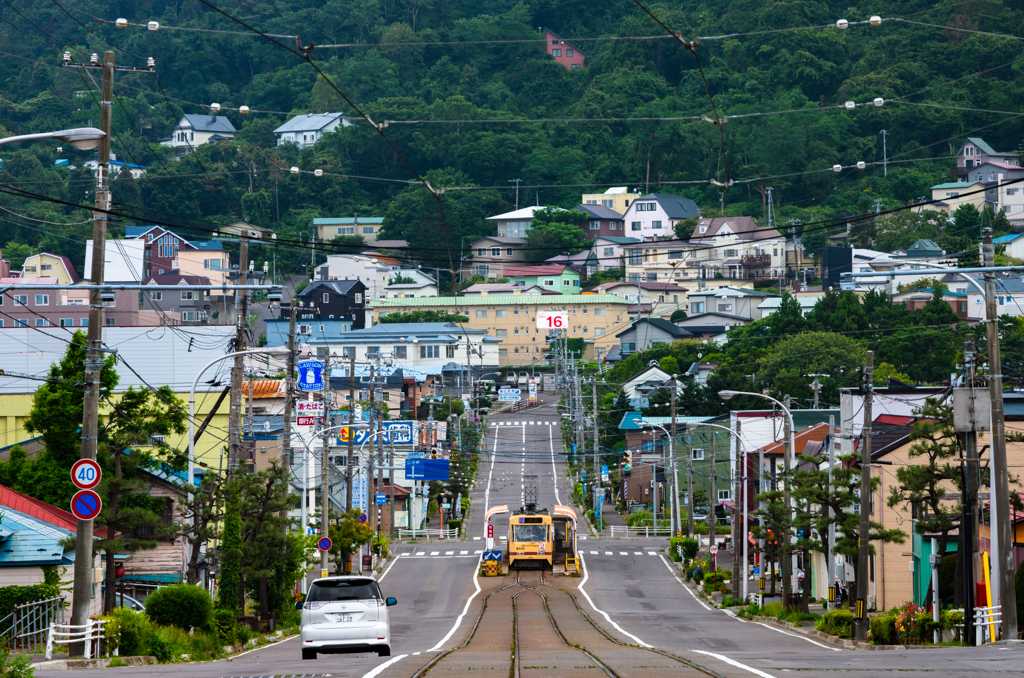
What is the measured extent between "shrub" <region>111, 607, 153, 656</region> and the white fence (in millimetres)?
485

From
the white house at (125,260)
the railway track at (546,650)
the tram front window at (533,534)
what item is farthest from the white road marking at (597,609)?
the white house at (125,260)

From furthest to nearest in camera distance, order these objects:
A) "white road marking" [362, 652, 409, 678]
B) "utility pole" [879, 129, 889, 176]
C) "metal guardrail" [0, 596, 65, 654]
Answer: "utility pole" [879, 129, 889, 176] < "metal guardrail" [0, 596, 65, 654] < "white road marking" [362, 652, 409, 678]

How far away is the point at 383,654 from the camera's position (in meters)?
17.2

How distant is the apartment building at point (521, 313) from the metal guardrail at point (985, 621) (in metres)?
89.6

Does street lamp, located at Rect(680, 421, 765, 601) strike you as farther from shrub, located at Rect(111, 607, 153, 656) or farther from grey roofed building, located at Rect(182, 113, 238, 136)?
grey roofed building, located at Rect(182, 113, 238, 136)

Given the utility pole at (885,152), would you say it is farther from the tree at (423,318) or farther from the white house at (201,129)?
the white house at (201,129)

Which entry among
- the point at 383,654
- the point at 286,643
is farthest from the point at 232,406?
the point at 383,654

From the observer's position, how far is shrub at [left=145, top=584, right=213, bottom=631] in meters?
20.1

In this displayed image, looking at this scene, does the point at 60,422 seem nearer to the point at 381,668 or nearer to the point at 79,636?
the point at 79,636

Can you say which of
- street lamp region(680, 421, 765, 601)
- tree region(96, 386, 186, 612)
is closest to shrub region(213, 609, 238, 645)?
tree region(96, 386, 186, 612)

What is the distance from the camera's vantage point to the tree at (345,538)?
36.6m

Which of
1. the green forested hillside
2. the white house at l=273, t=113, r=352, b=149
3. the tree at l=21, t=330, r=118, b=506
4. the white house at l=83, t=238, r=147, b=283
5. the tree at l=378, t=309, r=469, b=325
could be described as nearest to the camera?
the tree at l=21, t=330, r=118, b=506

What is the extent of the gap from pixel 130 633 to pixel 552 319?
3532 inches

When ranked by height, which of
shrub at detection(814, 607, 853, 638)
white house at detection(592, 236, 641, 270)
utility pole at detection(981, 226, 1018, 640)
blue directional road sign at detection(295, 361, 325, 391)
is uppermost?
white house at detection(592, 236, 641, 270)
